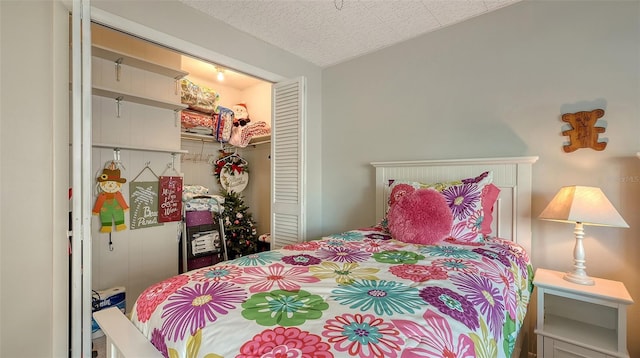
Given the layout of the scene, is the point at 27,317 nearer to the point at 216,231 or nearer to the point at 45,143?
the point at 45,143

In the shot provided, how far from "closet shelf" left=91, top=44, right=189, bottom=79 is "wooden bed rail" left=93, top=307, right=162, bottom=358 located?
1.92 m

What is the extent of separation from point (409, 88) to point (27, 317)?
293cm

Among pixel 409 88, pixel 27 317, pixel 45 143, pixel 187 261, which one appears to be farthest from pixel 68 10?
pixel 409 88

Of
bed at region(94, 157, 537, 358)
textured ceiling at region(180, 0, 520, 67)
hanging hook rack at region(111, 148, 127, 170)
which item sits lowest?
bed at region(94, 157, 537, 358)

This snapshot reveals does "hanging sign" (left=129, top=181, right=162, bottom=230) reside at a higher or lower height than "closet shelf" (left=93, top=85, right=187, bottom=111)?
lower

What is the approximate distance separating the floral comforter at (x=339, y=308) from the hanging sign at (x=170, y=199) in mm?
1724

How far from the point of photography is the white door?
2654mm

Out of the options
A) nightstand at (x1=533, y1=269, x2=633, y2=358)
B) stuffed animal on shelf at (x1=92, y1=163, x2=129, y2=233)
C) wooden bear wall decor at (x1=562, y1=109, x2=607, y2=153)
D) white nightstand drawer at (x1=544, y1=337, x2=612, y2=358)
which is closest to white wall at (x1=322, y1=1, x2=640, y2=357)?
wooden bear wall decor at (x1=562, y1=109, x2=607, y2=153)

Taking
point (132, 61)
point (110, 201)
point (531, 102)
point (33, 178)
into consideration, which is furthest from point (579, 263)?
point (132, 61)

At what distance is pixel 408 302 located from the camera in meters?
0.83

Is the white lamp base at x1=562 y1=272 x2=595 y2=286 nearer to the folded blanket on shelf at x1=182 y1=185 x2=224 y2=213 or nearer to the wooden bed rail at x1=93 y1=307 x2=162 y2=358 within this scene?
the wooden bed rail at x1=93 y1=307 x2=162 y2=358

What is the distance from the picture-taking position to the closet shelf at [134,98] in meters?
2.13

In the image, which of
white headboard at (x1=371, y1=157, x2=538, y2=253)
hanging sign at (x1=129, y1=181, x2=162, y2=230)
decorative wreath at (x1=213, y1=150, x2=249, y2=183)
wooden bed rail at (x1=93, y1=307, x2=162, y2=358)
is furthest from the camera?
decorative wreath at (x1=213, y1=150, x2=249, y2=183)

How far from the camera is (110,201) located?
225 cm
